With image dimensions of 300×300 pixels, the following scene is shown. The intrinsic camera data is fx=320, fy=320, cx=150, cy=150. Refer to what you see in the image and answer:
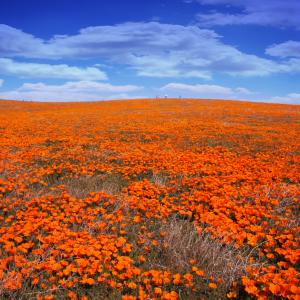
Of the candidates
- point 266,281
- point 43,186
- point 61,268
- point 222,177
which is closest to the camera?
point 266,281

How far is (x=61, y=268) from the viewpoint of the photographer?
5301mm

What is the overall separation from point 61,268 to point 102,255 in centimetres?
72

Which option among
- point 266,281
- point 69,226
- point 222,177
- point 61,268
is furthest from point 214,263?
point 222,177

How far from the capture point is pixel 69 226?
6.84m

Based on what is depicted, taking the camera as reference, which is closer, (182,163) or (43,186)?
(43,186)

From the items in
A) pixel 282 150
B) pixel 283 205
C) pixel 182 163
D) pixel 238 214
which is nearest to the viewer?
pixel 238 214

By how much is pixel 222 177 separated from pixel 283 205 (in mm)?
2421

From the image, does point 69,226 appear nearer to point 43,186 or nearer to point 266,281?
point 43,186

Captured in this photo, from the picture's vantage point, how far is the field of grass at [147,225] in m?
4.93

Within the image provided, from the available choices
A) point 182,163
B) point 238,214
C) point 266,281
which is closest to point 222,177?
point 182,163

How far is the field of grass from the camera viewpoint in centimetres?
493

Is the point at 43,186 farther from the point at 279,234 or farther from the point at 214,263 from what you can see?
the point at 279,234

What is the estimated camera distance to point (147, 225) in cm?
699

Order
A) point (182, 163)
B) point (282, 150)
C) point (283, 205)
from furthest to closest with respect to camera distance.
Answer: point (282, 150) → point (182, 163) → point (283, 205)
